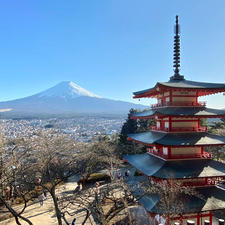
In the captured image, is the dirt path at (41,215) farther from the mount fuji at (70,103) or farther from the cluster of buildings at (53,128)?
→ the mount fuji at (70,103)

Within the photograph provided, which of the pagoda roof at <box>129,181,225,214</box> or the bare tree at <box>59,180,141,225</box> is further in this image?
the pagoda roof at <box>129,181,225,214</box>

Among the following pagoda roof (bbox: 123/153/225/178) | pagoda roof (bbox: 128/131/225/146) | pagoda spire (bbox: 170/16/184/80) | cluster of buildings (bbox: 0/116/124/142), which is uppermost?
pagoda spire (bbox: 170/16/184/80)

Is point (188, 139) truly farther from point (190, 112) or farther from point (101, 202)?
point (101, 202)

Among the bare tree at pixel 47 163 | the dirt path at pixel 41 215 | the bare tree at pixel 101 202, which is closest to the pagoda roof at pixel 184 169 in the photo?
the bare tree at pixel 101 202

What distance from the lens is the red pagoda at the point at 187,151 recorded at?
951 centimetres

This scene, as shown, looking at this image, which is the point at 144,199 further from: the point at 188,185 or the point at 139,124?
the point at 139,124

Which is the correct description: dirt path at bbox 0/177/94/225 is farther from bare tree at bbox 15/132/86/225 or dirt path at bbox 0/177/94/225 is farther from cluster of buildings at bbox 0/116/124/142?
cluster of buildings at bbox 0/116/124/142

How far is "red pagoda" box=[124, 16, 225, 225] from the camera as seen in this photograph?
9508 mm

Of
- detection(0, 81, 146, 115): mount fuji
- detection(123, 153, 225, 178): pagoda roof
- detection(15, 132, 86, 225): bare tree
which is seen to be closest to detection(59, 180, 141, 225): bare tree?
detection(123, 153, 225, 178): pagoda roof

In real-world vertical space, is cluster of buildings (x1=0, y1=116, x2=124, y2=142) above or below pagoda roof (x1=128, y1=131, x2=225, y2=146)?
below

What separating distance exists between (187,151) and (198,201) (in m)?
2.58

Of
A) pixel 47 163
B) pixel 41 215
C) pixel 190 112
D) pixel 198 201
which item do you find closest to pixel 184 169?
pixel 198 201

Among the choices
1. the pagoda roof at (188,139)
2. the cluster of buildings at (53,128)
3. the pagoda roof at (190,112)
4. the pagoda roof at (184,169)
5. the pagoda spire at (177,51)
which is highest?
the pagoda spire at (177,51)

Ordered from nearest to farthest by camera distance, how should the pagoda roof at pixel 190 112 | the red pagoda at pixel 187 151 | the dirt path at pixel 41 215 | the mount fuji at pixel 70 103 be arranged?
1. the red pagoda at pixel 187 151
2. the pagoda roof at pixel 190 112
3. the dirt path at pixel 41 215
4. the mount fuji at pixel 70 103
